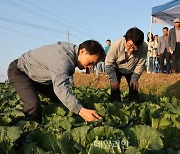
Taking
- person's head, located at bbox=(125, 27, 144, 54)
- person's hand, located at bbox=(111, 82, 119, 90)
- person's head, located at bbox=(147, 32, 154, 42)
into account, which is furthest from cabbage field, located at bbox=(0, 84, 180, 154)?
person's head, located at bbox=(147, 32, 154, 42)

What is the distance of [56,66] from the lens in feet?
11.8

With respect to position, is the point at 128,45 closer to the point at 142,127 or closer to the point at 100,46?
the point at 100,46

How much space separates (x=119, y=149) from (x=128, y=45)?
2.75m

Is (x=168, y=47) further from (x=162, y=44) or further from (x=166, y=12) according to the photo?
(x=166, y=12)

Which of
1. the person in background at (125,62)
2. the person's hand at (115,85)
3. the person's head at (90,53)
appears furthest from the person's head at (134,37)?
the person's head at (90,53)

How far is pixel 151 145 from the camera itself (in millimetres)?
2684

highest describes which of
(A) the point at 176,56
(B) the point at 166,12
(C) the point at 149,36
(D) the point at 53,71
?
(B) the point at 166,12

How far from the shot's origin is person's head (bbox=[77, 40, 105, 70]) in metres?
3.42

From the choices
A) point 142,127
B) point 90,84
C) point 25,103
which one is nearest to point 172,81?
point 90,84

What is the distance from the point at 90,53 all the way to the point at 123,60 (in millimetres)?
2389

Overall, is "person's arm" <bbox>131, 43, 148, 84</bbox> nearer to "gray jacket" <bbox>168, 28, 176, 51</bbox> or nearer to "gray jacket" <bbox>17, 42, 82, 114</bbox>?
"gray jacket" <bbox>17, 42, 82, 114</bbox>

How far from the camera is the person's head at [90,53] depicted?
3420mm

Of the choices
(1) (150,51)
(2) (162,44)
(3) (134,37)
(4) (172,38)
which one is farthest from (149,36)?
(3) (134,37)

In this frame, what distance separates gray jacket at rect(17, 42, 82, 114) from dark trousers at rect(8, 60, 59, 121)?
11 cm
